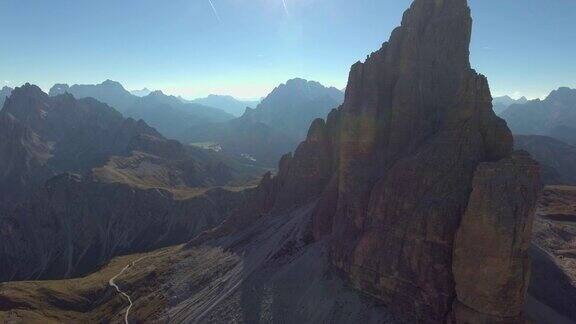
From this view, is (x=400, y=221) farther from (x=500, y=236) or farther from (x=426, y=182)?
(x=500, y=236)

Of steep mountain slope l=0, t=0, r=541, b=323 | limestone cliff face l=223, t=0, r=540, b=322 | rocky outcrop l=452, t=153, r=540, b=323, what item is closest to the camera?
rocky outcrop l=452, t=153, r=540, b=323

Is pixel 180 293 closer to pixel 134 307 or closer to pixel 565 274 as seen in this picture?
pixel 134 307

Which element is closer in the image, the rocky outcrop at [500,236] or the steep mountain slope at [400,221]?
Result: the rocky outcrop at [500,236]

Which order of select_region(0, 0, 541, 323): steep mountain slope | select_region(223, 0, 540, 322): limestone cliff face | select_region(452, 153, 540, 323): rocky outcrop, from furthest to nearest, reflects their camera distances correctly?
select_region(0, 0, 541, 323): steep mountain slope
select_region(223, 0, 540, 322): limestone cliff face
select_region(452, 153, 540, 323): rocky outcrop

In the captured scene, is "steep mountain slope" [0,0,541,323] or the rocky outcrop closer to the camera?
the rocky outcrop

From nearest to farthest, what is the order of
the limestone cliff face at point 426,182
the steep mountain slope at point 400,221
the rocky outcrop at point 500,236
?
the rocky outcrop at point 500,236, the limestone cliff face at point 426,182, the steep mountain slope at point 400,221

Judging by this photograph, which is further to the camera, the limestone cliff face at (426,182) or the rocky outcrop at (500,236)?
the limestone cliff face at (426,182)

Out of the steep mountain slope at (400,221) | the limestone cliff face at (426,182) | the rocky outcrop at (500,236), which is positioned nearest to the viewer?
the rocky outcrop at (500,236)

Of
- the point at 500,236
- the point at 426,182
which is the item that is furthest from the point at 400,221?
the point at 500,236
